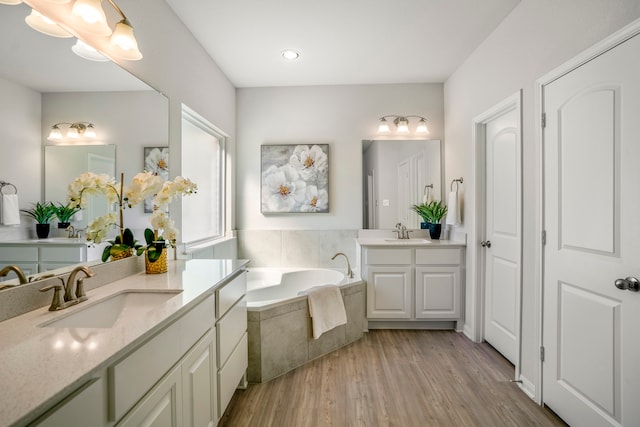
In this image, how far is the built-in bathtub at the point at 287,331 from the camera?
7.42ft

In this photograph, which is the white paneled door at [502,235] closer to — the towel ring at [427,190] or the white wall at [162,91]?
the towel ring at [427,190]

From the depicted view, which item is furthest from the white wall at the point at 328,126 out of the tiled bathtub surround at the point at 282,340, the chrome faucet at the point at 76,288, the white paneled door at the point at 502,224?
the chrome faucet at the point at 76,288

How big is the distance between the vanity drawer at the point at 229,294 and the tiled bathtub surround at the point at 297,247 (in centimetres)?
161

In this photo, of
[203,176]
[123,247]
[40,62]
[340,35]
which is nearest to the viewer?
[40,62]

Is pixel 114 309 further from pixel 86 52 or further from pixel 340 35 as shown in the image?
pixel 340 35

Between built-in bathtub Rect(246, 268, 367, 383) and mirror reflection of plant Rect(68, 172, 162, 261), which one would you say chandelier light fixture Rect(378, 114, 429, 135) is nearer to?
built-in bathtub Rect(246, 268, 367, 383)

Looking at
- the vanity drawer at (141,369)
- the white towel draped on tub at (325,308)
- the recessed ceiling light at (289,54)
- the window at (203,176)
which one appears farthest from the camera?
the window at (203,176)

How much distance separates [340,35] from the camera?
262 centimetres

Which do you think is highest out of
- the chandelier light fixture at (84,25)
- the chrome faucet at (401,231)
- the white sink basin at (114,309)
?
the chandelier light fixture at (84,25)

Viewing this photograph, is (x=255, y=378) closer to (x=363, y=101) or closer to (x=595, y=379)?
(x=595, y=379)

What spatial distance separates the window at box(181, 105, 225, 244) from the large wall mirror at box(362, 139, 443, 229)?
65.1 inches

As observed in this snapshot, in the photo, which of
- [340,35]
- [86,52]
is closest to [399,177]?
[340,35]

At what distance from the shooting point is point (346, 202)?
374cm

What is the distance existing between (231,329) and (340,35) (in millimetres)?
2309
